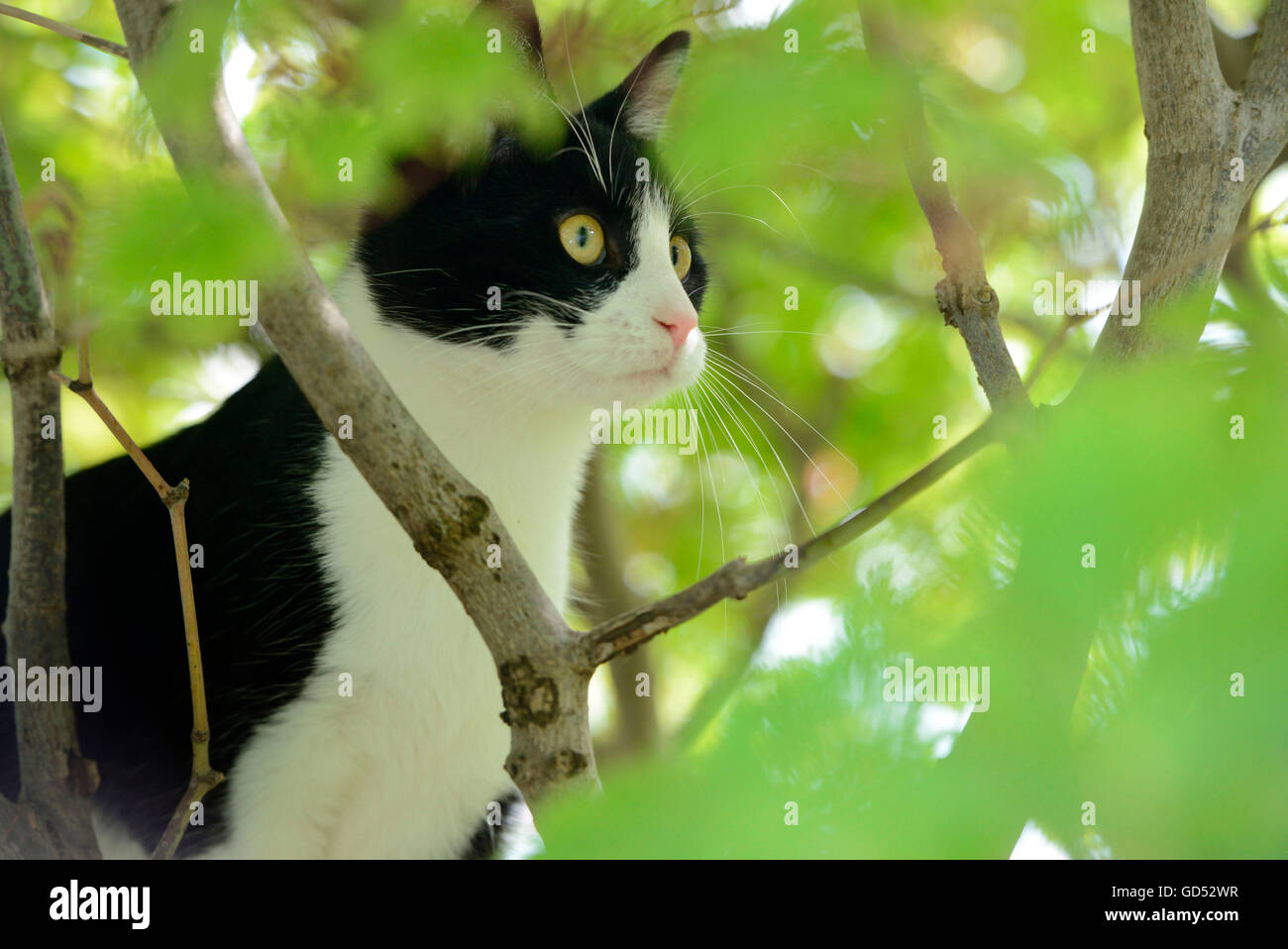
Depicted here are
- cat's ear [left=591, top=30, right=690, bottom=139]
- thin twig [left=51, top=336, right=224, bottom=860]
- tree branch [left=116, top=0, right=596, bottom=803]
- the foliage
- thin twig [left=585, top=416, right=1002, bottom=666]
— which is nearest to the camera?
the foliage

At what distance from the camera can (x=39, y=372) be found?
1.11 meters

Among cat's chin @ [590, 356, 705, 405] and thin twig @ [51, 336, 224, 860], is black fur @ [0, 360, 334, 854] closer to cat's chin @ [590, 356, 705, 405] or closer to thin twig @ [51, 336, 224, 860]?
thin twig @ [51, 336, 224, 860]

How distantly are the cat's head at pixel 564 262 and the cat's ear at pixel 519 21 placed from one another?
12cm

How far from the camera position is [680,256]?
1490 millimetres

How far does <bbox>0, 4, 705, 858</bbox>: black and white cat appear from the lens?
125 centimetres

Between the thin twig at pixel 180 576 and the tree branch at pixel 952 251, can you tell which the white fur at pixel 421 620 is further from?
the tree branch at pixel 952 251

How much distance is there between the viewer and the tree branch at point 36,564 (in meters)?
1.08

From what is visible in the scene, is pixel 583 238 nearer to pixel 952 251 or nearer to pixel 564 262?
pixel 564 262

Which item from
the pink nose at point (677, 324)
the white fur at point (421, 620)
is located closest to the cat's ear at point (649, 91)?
the white fur at point (421, 620)

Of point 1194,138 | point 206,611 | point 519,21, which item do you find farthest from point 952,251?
point 206,611

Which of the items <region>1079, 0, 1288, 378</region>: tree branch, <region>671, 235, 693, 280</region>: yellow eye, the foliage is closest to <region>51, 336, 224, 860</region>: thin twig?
the foliage
